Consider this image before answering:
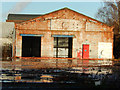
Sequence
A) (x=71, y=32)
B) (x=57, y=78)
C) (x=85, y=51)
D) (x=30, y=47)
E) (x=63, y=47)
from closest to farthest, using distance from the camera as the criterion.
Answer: (x=57, y=78) → (x=85, y=51) → (x=71, y=32) → (x=63, y=47) → (x=30, y=47)

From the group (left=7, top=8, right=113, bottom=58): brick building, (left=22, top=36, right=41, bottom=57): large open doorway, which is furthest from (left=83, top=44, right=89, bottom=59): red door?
(left=22, top=36, right=41, bottom=57): large open doorway

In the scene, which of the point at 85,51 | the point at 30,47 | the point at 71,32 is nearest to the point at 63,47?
the point at 71,32

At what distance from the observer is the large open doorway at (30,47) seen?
120 feet

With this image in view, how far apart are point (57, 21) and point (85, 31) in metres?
4.26

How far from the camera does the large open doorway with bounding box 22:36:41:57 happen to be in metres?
36.7

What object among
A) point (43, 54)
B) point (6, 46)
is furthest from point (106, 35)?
point (6, 46)

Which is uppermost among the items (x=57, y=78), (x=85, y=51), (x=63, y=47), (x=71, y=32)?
(x=71, y=32)

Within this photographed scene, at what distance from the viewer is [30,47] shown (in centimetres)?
3722

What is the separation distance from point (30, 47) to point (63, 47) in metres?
5.68

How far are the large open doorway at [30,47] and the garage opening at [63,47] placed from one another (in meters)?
3.90

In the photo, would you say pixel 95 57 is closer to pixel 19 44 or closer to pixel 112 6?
pixel 19 44

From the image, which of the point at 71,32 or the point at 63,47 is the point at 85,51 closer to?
the point at 71,32

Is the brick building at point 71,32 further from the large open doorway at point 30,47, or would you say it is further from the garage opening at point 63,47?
the large open doorway at point 30,47

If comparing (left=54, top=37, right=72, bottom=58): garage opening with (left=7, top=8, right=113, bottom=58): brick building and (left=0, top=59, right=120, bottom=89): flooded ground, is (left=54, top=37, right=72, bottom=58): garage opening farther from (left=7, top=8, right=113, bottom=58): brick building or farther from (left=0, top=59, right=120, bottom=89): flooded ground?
(left=0, top=59, right=120, bottom=89): flooded ground
